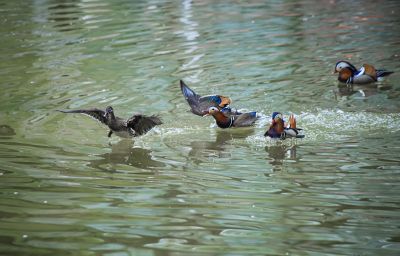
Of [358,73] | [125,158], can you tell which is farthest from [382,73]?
[125,158]

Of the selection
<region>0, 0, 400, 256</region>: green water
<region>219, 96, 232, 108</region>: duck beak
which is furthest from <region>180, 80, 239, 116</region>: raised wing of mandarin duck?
<region>0, 0, 400, 256</region>: green water

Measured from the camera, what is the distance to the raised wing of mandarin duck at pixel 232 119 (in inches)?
363

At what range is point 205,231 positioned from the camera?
600 centimetres

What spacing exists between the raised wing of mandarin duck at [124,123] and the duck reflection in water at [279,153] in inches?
52.3

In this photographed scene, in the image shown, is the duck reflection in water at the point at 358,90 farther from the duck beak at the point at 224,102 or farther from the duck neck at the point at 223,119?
the duck neck at the point at 223,119

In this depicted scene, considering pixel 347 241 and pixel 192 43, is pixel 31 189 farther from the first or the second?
pixel 192 43

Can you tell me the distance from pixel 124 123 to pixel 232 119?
1.29 m

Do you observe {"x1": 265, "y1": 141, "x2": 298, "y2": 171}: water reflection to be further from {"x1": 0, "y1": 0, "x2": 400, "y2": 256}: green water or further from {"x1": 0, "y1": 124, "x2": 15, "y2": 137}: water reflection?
{"x1": 0, "y1": 124, "x2": 15, "y2": 137}: water reflection

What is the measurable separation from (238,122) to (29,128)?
248 centimetres

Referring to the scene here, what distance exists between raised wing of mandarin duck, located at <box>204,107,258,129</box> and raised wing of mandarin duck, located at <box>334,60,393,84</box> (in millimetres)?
2197

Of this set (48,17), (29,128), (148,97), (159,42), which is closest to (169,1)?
(48,17)

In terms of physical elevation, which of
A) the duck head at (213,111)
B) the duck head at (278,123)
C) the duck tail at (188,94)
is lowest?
the duck head at (278,123)

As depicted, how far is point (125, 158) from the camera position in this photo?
8.46m

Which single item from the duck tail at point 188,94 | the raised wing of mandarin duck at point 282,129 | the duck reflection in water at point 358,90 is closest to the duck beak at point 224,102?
the duck tail at point 188,94
